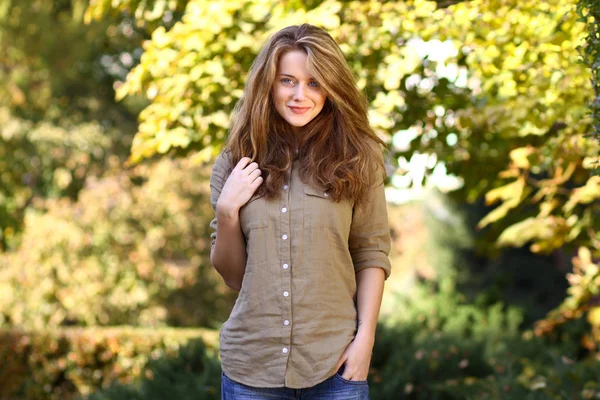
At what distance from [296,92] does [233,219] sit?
41 centimetres

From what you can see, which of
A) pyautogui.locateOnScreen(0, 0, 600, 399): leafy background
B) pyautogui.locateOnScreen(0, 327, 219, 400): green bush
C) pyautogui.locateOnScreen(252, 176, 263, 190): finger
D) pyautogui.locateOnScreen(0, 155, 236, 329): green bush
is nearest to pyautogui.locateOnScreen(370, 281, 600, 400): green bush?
pyautogui.locateOnScreen(0, 0, 600, 399): leafy background

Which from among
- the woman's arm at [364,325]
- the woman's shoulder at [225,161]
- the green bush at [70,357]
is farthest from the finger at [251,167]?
the green bush at [70,357]

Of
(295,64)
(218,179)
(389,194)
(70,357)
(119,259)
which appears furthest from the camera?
(119,259)

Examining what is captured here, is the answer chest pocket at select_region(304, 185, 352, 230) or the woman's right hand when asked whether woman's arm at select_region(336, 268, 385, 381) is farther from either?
the woman's right hand

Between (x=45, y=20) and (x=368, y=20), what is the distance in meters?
12.8

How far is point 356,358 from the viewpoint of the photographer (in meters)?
2.42

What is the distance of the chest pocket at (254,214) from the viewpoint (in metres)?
2.46

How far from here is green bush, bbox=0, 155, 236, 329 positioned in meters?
10.3

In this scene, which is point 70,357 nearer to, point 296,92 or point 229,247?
point 229,247

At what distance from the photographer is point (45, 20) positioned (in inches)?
→ 618

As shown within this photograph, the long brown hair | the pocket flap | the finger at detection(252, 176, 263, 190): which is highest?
the long brown hair

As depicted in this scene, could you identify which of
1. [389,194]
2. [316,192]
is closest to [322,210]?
[316,192]

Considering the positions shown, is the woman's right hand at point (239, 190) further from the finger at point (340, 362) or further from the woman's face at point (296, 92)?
the finger at point (340, 362)

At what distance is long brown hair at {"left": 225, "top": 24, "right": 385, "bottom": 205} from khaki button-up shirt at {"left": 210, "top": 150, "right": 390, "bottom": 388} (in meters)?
0.06
